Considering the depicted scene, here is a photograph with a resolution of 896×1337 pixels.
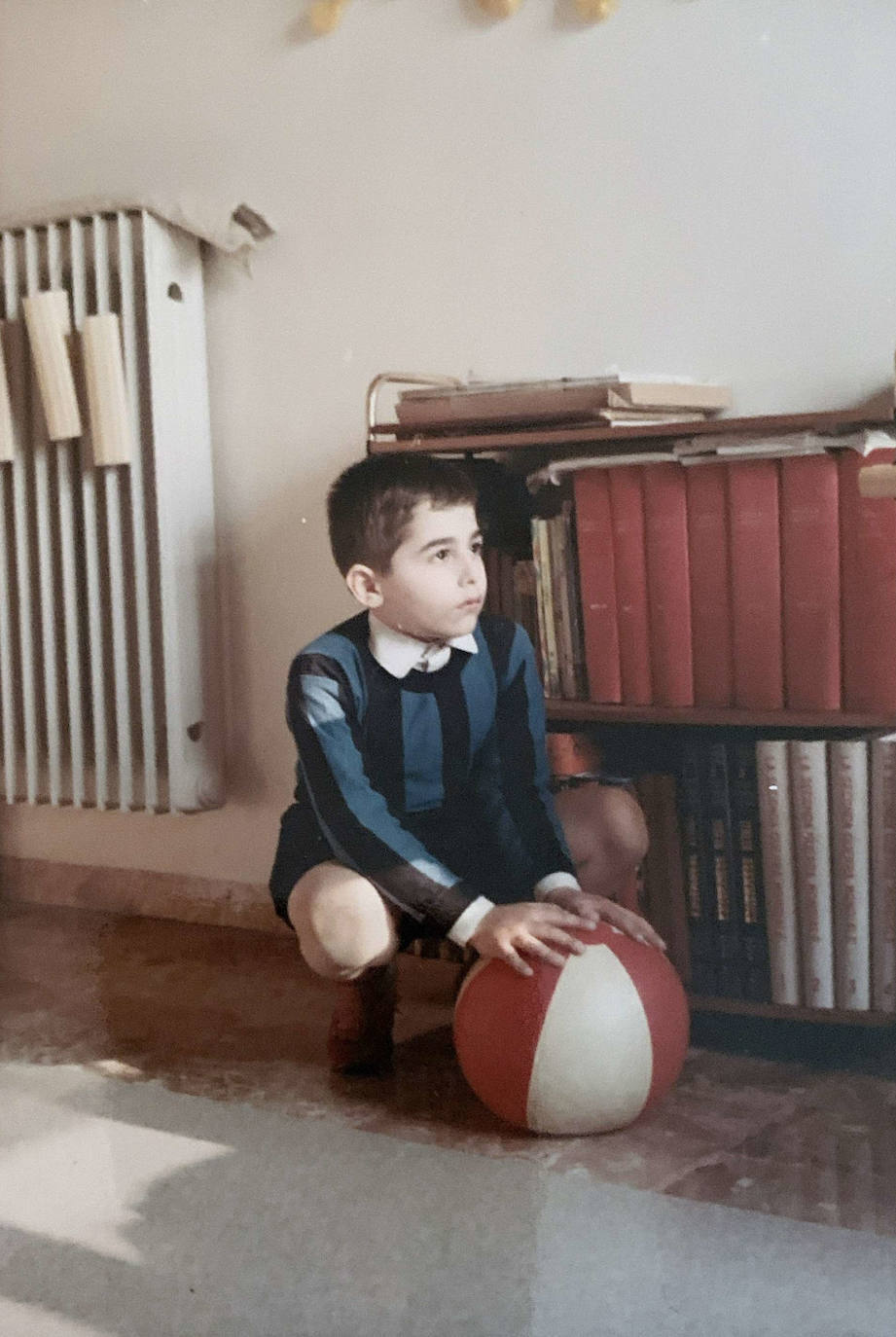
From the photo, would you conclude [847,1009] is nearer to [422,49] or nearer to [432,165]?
[432,165]

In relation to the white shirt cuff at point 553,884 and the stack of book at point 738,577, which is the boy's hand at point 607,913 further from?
→ the stack of book at point 738,577

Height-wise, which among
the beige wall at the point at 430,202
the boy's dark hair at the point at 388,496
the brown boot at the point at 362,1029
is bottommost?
the brown boot at the point at 362,1029

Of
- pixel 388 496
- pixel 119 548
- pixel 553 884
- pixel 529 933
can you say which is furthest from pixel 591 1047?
pixel 119 548

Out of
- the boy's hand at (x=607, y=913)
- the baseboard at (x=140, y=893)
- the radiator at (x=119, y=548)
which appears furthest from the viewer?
the baseboard at (x=140, y=893)

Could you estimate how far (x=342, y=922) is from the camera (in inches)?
59.5

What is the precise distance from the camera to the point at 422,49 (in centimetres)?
195

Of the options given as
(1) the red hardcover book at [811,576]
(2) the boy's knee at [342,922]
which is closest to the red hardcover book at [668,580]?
(1) the red hardcover book at [811,576]

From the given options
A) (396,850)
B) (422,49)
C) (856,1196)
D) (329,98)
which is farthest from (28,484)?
(856,1196)

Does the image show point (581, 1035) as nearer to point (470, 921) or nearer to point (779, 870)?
point (470, 921)

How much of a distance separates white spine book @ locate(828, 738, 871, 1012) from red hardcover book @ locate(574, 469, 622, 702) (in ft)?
0.92

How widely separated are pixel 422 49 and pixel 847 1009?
1434mm

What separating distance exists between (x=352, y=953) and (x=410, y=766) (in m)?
0.23

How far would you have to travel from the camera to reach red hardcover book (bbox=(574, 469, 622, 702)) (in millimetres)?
1645

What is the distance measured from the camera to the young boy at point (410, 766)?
60.3 inches
